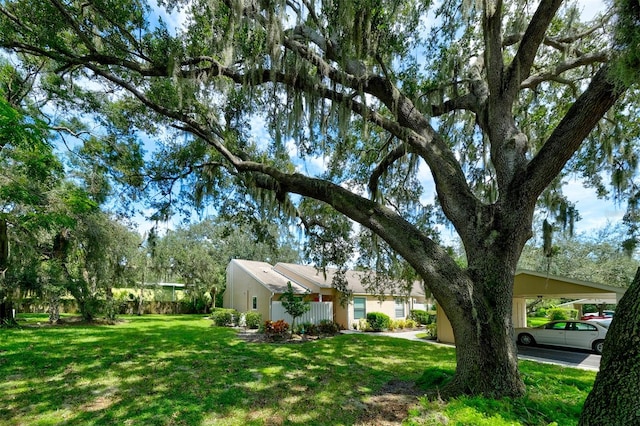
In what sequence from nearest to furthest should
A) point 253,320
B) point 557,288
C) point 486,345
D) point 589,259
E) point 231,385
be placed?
point 486,345, point 231,385, point 557,288, point 253,320, point 589,259

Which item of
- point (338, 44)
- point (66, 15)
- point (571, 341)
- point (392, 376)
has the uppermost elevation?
point (66, 15)

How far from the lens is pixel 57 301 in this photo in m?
15.1

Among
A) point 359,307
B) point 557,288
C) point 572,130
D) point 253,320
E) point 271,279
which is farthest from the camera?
point 359,307

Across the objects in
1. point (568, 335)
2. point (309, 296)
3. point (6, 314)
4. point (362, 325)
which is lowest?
point (362, 325)

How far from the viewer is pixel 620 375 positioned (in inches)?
71.4

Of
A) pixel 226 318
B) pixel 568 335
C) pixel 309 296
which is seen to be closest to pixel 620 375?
pixel 568 335

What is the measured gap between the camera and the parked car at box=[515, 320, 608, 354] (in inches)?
425

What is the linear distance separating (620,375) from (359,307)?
15996mm

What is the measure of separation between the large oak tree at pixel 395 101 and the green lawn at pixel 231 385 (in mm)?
878

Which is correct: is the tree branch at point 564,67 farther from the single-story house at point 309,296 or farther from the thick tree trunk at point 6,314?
the thick tree trunk at point 6,314

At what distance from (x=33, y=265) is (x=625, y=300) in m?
19.4

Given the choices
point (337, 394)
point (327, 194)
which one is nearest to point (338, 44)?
point (327, 194)

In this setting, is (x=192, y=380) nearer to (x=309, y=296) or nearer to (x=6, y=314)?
(x=309, y=296)

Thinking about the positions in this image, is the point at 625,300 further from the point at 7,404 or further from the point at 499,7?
the point at 7,404
